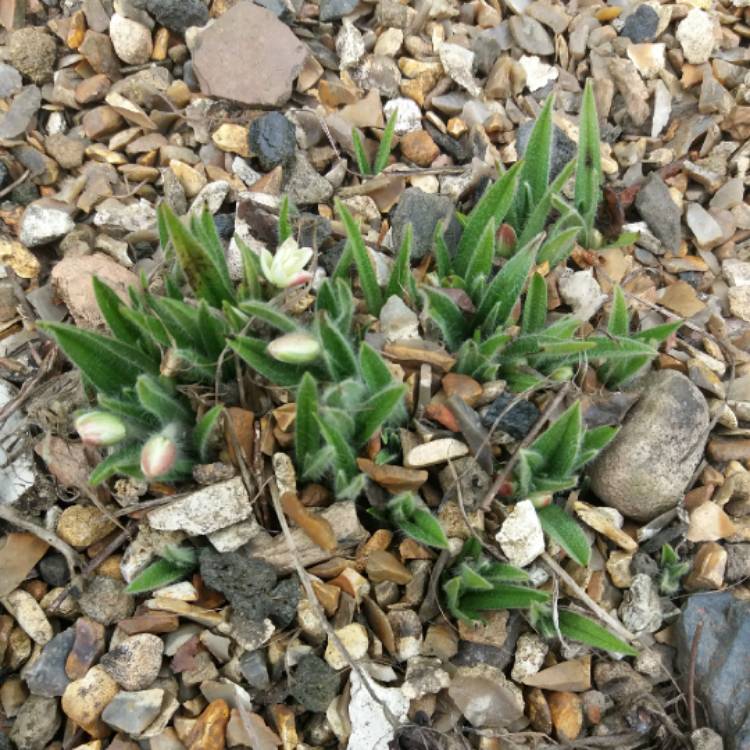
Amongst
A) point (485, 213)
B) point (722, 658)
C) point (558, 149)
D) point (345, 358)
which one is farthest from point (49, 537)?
point (558, 149)

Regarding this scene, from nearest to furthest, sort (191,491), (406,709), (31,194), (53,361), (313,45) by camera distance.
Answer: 1. (406,709)
2. (191,491)
3. (53,361)
4. (31,194)
5. (313,45)

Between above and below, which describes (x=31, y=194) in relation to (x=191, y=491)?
above

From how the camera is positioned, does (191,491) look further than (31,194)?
No

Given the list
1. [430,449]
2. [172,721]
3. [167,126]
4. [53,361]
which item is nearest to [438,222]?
[430,449]

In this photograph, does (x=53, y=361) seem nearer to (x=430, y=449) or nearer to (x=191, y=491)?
(x=191, y=491)

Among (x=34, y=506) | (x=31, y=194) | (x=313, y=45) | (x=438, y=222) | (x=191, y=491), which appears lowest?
(x=34, y=506)

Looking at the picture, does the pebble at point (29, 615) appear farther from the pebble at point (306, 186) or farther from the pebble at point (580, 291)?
the pebble at point (580, 291)

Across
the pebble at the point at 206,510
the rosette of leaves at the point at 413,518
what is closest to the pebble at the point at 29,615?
the pebble at the point at 206,510

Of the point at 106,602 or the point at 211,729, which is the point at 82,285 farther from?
the point at 211,729
